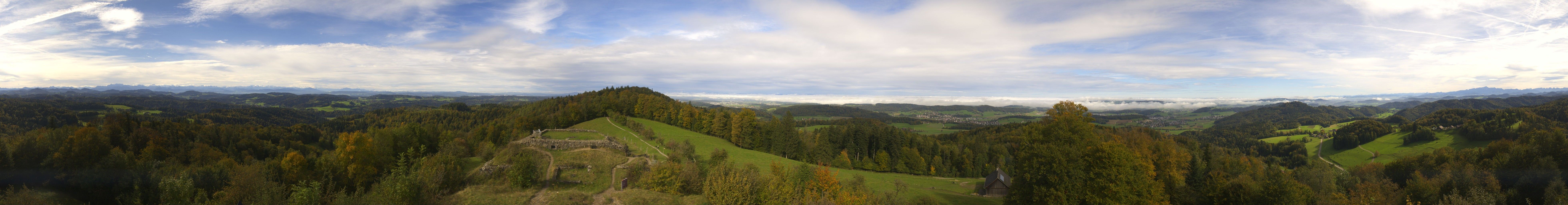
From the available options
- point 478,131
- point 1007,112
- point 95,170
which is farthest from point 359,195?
point 1007,112

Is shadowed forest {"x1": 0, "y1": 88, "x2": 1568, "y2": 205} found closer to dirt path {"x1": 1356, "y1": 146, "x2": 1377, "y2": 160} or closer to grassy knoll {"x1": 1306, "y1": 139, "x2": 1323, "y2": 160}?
dirt path {"x1": 1356, "y1": 146, "x2": 1377, "y2": 160}

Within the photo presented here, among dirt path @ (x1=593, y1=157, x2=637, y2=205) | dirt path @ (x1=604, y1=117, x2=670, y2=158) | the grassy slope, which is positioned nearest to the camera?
dirt path @ (x1=593, y1=157, x2=637, y2=205)

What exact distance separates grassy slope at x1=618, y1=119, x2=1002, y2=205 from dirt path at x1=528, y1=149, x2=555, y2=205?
10879mm

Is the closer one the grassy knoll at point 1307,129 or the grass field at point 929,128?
the grassy knoll at point 1307,129

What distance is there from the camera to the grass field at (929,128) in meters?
106

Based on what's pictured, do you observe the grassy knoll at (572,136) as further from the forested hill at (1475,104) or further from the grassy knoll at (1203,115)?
the grassy knoll at (1203,115)

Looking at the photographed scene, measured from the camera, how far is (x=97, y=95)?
487 ft

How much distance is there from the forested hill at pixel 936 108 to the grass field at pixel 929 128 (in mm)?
39832

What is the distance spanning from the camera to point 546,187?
2353 cm

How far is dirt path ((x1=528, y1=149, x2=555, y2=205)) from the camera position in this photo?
2054cm

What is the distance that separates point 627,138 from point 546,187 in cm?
2220

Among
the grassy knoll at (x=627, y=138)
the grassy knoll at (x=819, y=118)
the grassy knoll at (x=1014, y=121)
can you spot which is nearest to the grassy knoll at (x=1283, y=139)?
the grassy knoll at (x=1014, y=121)

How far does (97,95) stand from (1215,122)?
343168 millimetres

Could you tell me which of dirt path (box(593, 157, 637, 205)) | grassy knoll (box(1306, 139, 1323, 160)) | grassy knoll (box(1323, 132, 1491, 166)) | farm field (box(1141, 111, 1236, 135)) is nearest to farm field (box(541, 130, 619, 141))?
dirt path (box(593, 157, 637, 205))
